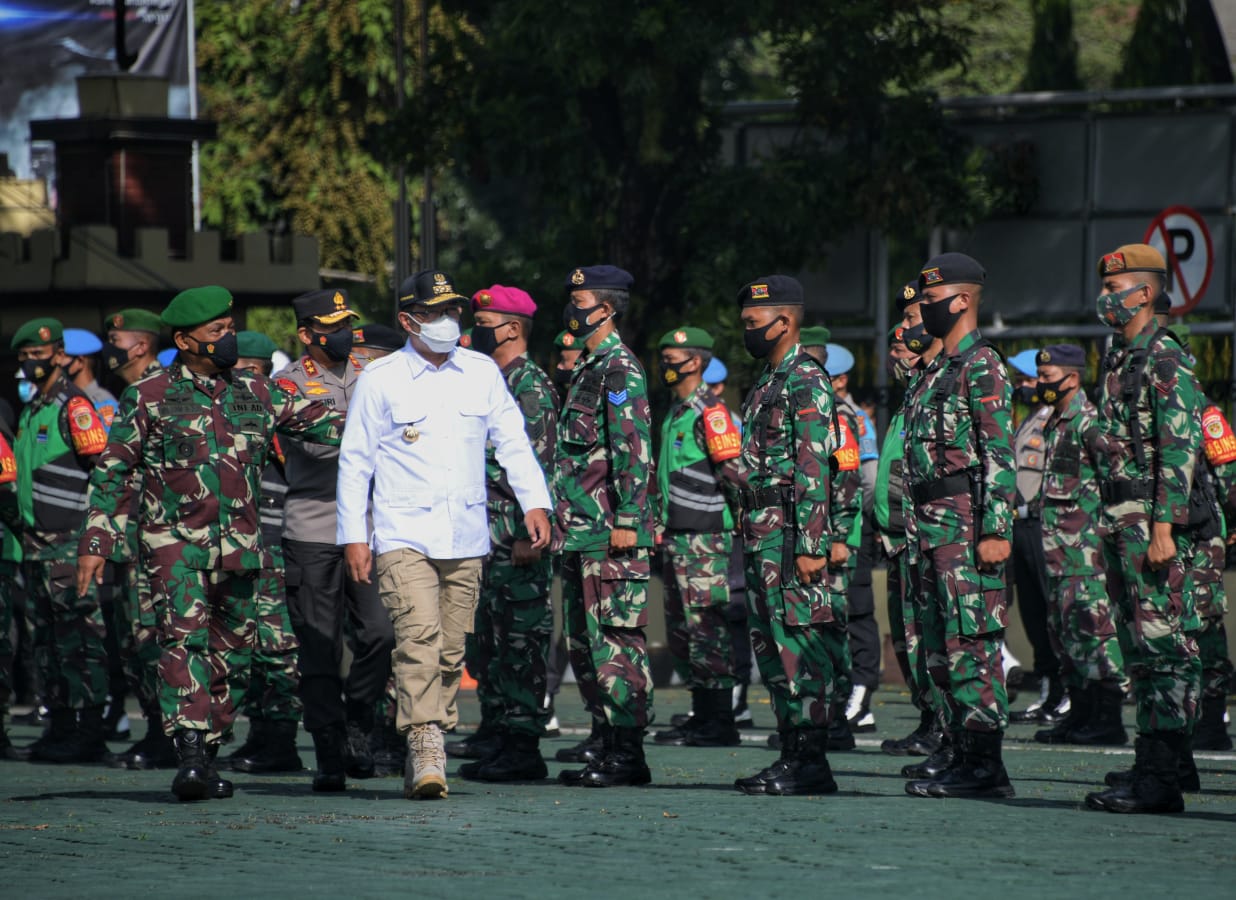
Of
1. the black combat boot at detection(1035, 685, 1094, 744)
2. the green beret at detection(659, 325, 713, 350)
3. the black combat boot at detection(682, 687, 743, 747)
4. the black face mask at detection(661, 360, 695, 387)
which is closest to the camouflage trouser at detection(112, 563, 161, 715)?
the black combat boot at detection(682, 687, 743, 747)

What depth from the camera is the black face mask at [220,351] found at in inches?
398

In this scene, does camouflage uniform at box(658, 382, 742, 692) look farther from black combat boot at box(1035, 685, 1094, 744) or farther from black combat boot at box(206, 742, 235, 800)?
black combat boot at box(206, 742, 235, 800)

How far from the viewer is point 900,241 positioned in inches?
832

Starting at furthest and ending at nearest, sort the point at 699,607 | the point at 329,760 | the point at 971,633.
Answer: the point at 699,607 < the point at 329,760 < the point at 971,633

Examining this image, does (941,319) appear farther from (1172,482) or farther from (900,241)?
(900,241)

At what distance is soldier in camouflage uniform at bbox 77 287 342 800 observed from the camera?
9859mm

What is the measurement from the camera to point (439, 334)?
31.8 ft

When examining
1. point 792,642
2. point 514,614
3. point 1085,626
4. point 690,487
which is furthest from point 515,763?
point 1085,626

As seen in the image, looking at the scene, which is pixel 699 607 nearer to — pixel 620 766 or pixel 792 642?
pixel 620 766

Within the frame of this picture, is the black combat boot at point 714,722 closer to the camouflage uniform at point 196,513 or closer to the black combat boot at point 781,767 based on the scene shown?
the black combat boot at point 781,767

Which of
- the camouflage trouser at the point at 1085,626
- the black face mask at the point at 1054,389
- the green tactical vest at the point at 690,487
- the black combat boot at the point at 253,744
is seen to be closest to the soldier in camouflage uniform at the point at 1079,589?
the camouflage trouser at the point at 1085,626

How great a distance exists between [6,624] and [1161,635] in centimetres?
670

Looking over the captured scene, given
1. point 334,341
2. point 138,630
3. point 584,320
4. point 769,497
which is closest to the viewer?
point 769,497

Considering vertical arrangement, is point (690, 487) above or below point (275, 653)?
above
